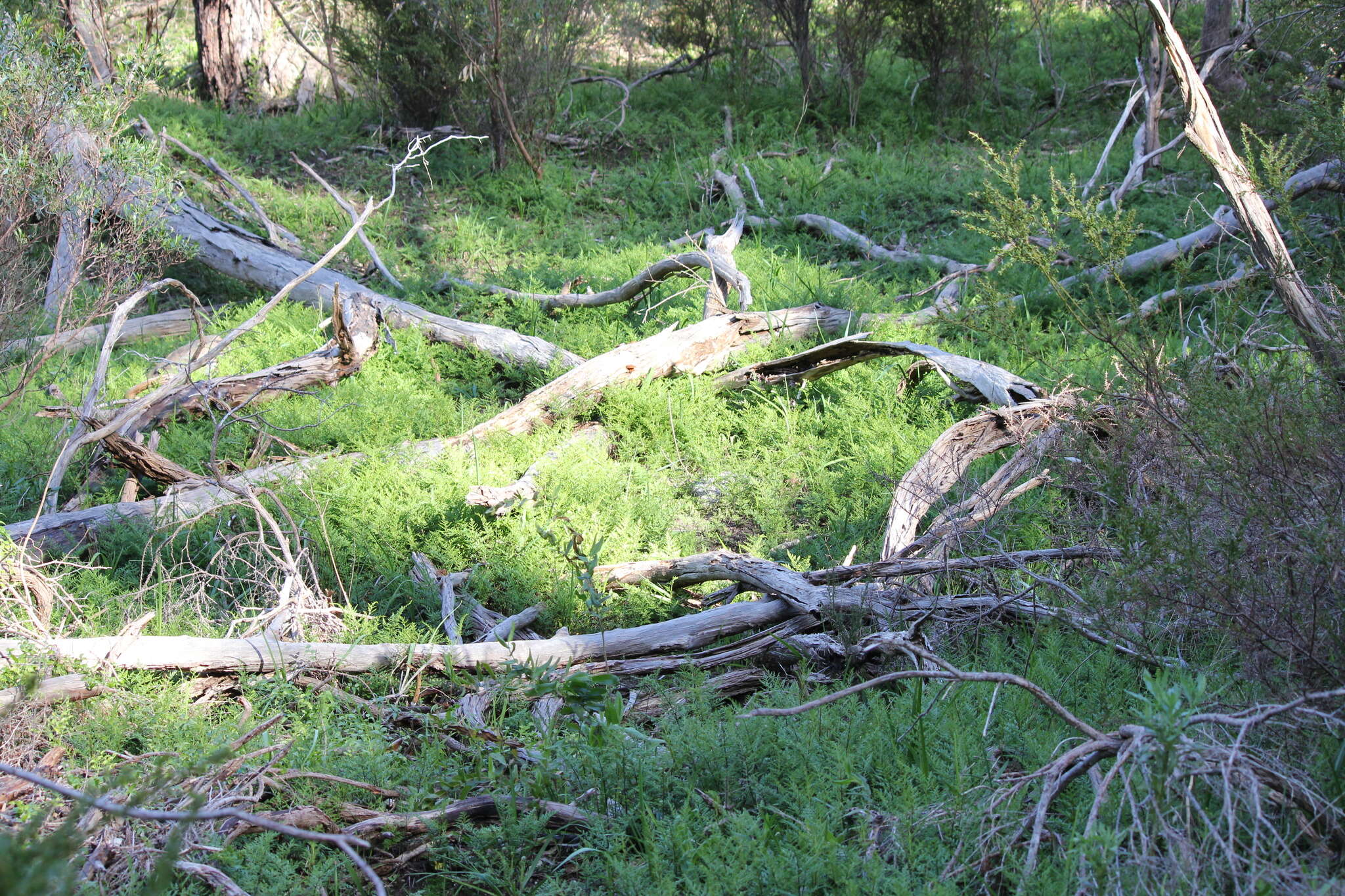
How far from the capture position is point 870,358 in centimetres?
585

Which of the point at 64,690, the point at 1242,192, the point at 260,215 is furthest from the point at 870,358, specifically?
the point at 260,215

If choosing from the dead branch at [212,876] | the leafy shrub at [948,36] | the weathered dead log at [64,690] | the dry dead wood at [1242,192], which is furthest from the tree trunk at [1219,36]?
the dead branch at [212,876]

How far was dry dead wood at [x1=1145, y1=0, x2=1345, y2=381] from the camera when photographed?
3.66 metres

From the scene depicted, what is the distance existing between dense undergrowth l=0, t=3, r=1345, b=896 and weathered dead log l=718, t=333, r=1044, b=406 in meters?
0.14

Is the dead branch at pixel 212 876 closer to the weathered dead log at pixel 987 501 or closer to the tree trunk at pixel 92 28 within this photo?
the weathered dead log at pixel 987 501

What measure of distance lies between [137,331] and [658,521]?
4.76 metres

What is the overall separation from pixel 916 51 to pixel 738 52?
2.01 m

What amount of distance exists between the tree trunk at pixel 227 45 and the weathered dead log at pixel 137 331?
5114mm

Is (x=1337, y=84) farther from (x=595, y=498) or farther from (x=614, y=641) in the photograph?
(x=614, y=641)

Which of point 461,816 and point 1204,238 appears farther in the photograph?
point 1204,238

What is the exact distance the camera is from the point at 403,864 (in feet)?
8.16

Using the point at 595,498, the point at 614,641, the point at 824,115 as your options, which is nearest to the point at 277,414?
the point at 595,498

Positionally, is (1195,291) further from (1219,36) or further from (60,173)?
(60,173)

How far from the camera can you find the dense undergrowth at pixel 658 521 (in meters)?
2.40
